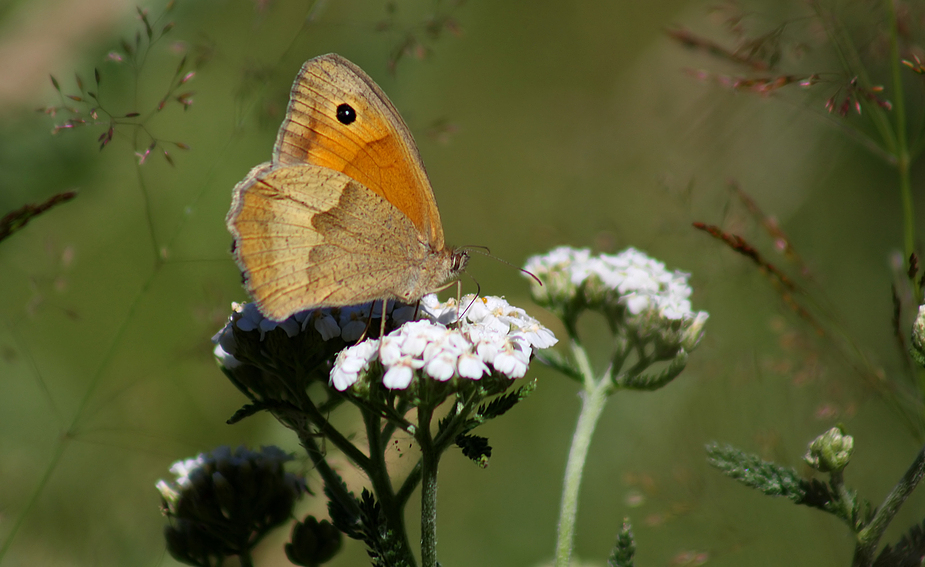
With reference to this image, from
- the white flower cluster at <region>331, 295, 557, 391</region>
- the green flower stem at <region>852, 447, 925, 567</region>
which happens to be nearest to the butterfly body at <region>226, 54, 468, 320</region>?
the white flower cluster at <region>331, 295, 557, 391</region>

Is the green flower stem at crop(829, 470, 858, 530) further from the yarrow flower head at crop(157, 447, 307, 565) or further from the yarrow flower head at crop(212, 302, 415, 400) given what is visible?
the yarrow flower head at crop(157, 447, 307, 565)

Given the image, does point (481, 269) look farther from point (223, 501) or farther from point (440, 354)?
point (440, 354)

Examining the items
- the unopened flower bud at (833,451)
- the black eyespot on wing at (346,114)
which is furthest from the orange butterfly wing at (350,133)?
the unopened flower bud at (833,451)

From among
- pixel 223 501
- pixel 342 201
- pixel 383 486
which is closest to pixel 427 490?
pixel 383 486

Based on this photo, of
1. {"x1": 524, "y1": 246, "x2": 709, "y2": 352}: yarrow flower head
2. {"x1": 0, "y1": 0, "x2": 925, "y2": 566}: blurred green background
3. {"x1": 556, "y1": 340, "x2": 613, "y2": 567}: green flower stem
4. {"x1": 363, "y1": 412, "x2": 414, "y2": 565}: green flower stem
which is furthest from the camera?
{"x1": 0, "y1": 0, "x2": 925, "y2": 566}: blurred green background

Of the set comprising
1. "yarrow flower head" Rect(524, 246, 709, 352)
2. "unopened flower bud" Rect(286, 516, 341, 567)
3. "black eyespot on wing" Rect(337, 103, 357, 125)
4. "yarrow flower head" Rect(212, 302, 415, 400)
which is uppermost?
"black eyespot on wing" Rect(337, 103, 357, 125)

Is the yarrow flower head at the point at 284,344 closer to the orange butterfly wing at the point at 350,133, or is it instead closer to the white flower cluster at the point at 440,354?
the white flower cluster at the point at 440,354
